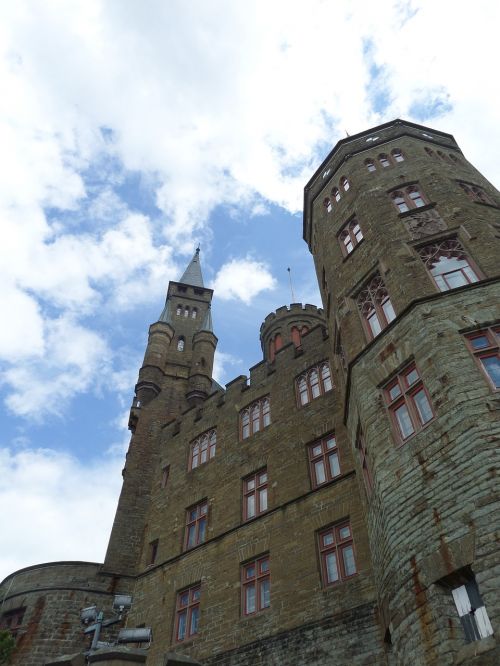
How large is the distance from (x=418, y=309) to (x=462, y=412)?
3063 millimetres

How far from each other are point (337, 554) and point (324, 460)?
10.5ft

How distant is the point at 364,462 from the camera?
42.7ft

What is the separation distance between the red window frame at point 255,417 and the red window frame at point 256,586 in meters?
5.24

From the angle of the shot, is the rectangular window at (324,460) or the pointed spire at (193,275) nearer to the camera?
the rectangular window at (324,460)

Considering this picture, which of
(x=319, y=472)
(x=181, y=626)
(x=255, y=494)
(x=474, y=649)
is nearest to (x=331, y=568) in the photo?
(x=319, y=472)

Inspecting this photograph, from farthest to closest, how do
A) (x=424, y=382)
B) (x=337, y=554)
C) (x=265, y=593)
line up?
(x=265, y=593) → (x=337, y=554) → (x=424, y=382)

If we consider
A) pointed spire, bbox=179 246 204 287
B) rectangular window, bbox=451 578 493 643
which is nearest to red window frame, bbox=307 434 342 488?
rectangular window, bbox=451 578 493 643

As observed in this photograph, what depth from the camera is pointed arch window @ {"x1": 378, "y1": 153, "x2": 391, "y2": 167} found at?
61.3ft

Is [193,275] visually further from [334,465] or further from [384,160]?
[334,465]

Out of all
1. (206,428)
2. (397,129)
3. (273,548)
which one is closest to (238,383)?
(206,428)

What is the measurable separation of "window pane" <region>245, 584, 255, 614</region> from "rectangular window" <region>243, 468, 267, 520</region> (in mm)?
2286

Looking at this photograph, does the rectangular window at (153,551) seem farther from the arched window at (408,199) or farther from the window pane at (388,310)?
the arched window at (408,199)

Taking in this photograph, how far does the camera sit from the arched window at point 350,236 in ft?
54.2

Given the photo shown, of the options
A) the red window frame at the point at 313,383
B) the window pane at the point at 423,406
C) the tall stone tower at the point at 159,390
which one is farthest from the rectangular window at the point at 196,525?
the window pane at the point at 423,406
